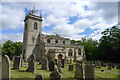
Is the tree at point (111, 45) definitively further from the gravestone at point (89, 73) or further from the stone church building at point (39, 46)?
the gravestone at point (89, 73)

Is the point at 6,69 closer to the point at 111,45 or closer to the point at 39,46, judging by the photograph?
the point at 39,46

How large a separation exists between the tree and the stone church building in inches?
333

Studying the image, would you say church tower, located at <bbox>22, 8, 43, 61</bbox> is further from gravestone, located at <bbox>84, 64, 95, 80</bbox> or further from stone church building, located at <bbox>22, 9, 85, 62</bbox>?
gravestone, located at <bbox>84, 64, 95, 80</bbox>

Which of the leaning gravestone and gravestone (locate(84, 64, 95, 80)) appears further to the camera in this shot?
gravestone (locate(84, 64, 95, 80))

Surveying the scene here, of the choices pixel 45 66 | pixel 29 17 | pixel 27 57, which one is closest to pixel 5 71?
pixel 45 66

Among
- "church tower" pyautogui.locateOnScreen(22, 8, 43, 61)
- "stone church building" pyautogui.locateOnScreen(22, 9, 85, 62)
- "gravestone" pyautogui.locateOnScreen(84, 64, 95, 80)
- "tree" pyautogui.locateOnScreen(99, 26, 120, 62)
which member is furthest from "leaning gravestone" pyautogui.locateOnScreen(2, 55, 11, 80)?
"tree" pyautogui.locateOnScreen(99, 26, 120, 62)

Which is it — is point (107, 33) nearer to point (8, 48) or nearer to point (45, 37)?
point (45, 37)

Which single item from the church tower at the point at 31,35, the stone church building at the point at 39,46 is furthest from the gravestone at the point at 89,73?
the church tower at the point at 31,35

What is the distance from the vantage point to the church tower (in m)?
29.4

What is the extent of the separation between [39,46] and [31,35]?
451cm

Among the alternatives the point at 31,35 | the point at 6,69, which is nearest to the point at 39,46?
the point at 31,35

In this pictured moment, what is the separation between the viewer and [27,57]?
93.0ft

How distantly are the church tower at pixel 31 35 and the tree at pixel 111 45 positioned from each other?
23682mm

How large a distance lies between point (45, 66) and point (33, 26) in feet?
67.8
